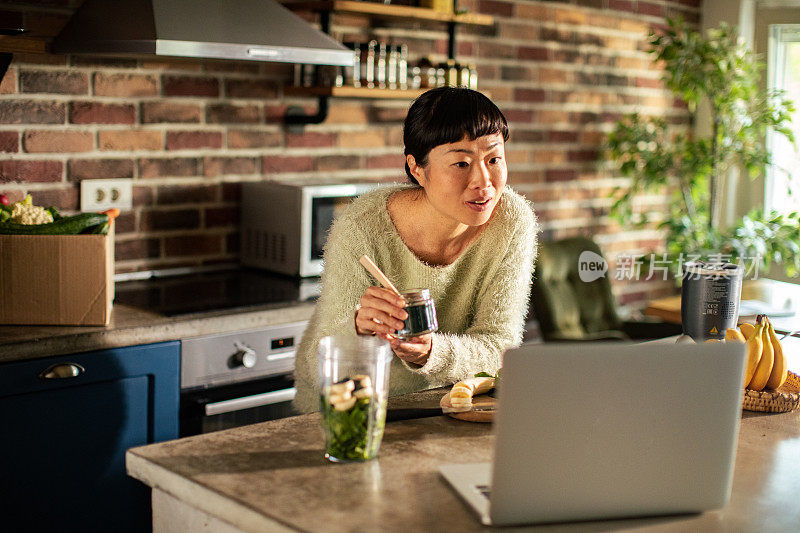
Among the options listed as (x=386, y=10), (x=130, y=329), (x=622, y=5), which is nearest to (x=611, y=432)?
(x=130, y=329)

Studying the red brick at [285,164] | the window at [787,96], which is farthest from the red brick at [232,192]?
the window at [787,96]

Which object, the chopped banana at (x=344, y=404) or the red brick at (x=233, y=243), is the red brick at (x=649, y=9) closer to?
the red brick at (x=233, y=243)

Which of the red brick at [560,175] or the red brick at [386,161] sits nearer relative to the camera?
the red brick at [386,161]

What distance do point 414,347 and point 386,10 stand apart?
167 cm

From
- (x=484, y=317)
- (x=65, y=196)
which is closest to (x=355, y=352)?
(x=484, y=317)

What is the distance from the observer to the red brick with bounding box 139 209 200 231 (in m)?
2.88

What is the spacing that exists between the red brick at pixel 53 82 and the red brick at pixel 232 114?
0.42 meters

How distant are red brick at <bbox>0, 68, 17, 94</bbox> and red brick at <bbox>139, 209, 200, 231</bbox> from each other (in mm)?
536

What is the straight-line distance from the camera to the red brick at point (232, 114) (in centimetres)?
297

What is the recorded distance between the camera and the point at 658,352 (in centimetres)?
112

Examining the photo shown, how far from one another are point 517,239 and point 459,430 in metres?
0.69

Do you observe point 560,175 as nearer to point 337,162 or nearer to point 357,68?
point 337,162

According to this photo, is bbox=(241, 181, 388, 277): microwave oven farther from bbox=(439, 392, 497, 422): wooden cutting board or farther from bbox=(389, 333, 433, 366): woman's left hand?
bbox=(439, 392, 497, 422): wooden cutting board

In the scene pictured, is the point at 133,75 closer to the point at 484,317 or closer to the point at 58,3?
the point at 58,3
